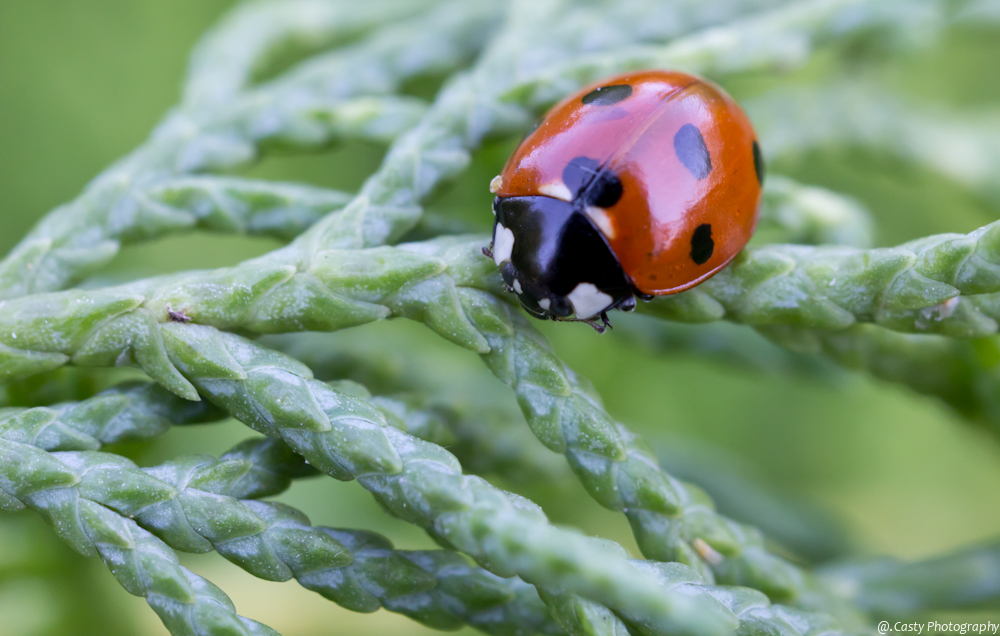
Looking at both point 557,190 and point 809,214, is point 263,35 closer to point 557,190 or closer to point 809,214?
point 557,190

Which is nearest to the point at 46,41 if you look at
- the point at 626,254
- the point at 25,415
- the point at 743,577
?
the point at 25,415

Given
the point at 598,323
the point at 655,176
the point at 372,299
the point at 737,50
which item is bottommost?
the point at 372,299

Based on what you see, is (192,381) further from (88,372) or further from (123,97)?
(123,97)

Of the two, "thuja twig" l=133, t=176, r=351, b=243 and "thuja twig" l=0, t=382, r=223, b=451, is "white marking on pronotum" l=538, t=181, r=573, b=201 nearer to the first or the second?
"thuja twig" l=133, t=176, r=351, b=243

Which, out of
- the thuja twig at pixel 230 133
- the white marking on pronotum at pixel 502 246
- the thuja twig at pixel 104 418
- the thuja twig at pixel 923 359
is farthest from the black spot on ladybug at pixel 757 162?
the thuja twig at pixel 104 418

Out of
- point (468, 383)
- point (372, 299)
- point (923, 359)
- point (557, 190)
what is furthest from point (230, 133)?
point (923, 359)

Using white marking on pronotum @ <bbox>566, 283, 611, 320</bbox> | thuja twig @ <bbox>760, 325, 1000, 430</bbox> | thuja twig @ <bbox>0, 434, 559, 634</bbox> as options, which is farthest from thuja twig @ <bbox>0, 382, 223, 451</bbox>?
thuja twig @ <bbox>760, 325, 1000, 430</bbox>
